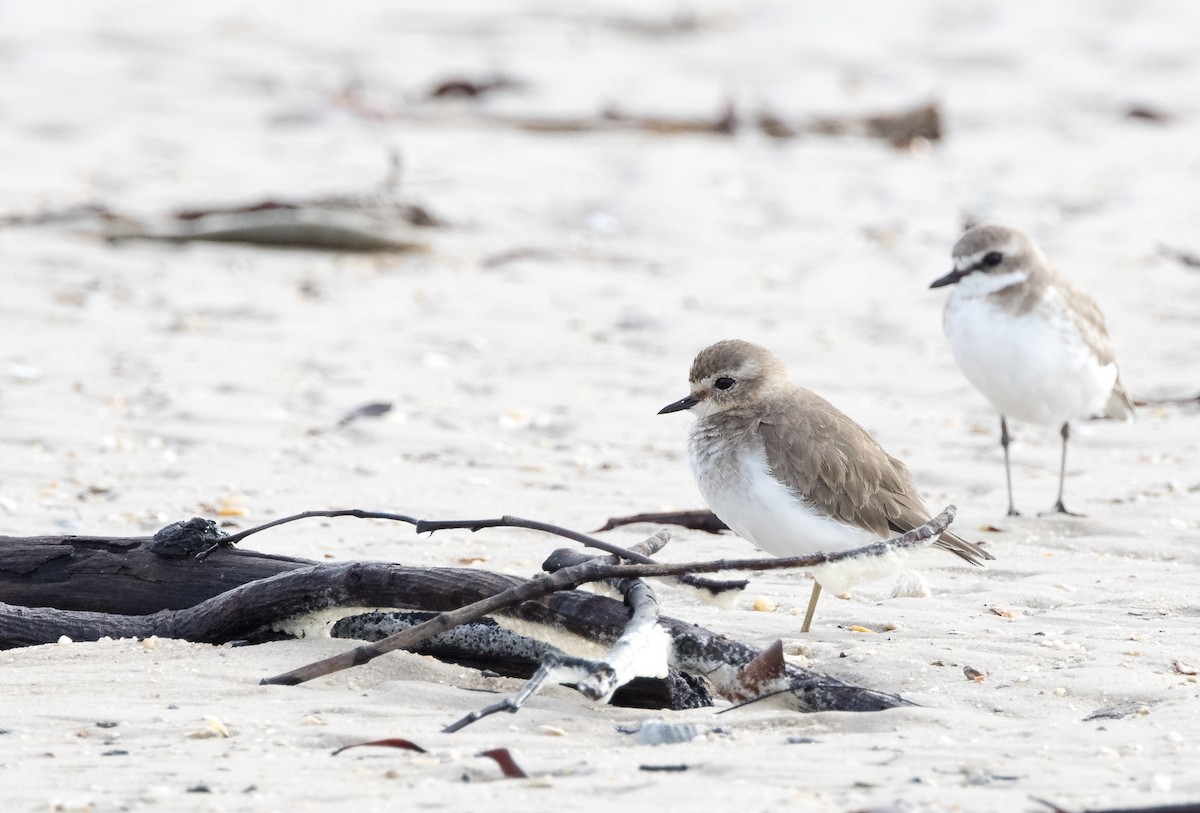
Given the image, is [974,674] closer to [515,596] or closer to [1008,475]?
[515,596]

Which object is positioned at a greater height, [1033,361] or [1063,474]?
[1033,361]

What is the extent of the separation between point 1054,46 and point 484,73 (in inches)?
203

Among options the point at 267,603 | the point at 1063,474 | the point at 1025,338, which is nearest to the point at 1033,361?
the point at 1025,338

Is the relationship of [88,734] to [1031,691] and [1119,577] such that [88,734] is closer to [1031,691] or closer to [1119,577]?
[1031,691]

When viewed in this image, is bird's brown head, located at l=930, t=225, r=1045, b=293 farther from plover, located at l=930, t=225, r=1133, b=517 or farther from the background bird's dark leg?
the background bird's dark leg

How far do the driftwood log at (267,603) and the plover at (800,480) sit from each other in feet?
3.62

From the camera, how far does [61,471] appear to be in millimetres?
6207

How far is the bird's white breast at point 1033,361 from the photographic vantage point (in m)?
6.70

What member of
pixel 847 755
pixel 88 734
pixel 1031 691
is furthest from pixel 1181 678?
pixel 88 734

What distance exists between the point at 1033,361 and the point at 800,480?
2.04 meters

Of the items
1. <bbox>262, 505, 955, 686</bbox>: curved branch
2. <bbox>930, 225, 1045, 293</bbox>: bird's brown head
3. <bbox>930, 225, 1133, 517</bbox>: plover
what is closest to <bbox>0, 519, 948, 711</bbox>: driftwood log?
<bbox>262, 505, 955, 686</bbox>: curved branch

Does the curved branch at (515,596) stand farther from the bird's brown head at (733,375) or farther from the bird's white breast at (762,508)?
the bird's brown head at (733,375)

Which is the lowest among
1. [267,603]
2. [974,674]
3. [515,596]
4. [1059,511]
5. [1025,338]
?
[1059,511]

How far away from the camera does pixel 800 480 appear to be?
16.6 feet
